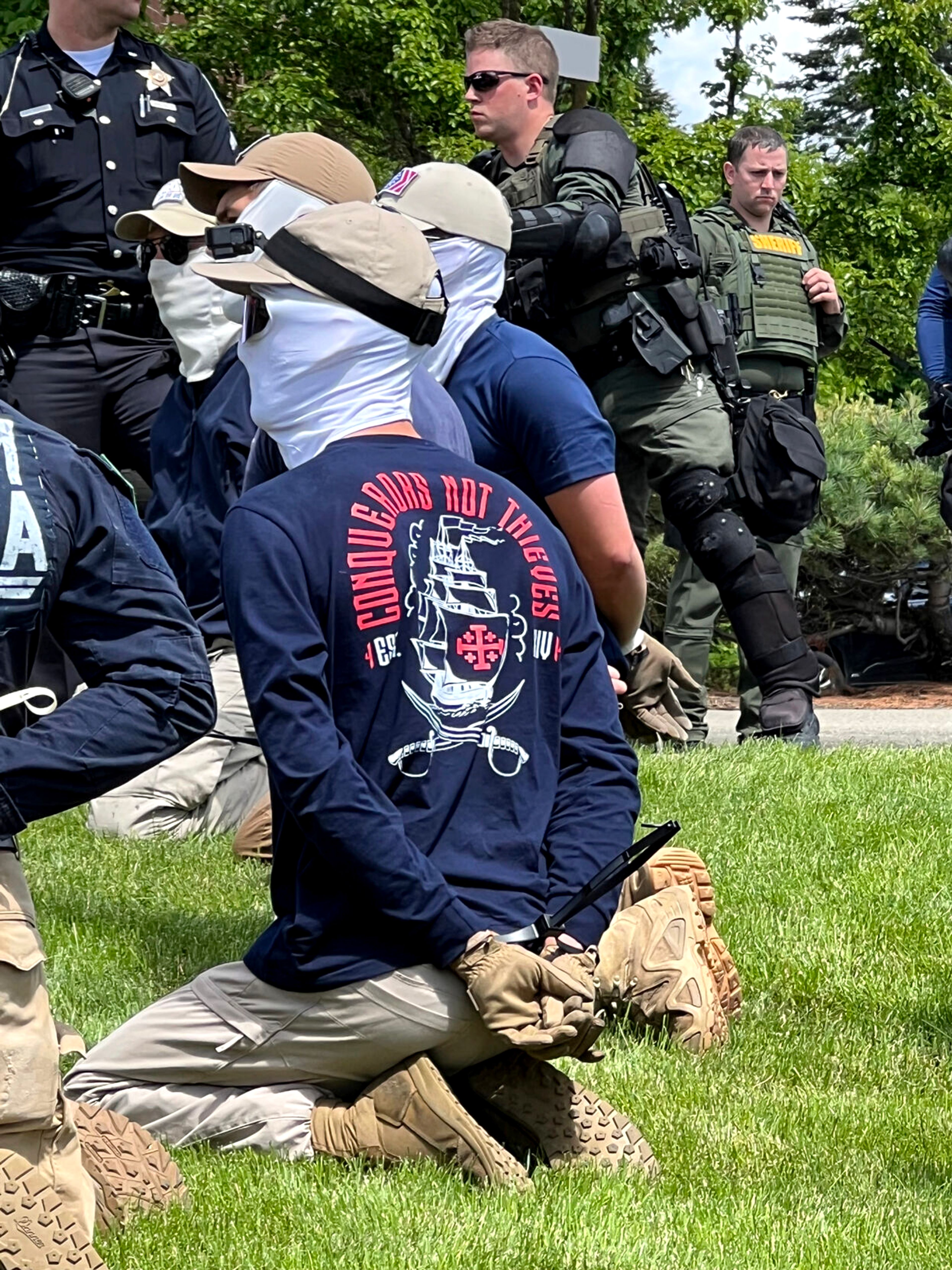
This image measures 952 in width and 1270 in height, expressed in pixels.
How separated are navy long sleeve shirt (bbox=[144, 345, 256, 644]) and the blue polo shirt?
5.59 ft

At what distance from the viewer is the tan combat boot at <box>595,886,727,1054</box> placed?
411cm

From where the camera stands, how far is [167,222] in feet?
17.7

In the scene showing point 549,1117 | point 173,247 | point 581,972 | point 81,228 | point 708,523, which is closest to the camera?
point 581,972

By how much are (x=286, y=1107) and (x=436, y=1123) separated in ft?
1.05

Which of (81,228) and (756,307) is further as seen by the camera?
(756,307)

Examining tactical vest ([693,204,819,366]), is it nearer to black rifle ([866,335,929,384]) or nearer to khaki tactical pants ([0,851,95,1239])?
khaki tactical pants ([0,851,95,1239])

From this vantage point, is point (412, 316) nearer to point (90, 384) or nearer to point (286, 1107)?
point (286, 1107)

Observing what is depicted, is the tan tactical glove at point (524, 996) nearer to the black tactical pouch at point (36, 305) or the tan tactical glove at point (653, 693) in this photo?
the tan tactical glove at point (653, 693)

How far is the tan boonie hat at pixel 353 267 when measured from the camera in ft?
10.6

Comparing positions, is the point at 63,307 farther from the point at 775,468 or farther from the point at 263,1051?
the point at 263,1051

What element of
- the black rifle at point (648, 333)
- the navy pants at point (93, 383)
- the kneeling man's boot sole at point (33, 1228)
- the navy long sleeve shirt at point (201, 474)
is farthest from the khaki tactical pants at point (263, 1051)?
the black rifle at point (648, 333)

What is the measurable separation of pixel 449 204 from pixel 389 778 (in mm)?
1520

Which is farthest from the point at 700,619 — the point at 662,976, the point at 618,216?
the point at 662,976

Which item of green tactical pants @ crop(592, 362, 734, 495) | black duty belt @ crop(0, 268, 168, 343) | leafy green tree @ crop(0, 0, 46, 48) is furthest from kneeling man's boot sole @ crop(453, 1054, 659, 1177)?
leafy green tree @ crop(0, 0, 46, 48)
